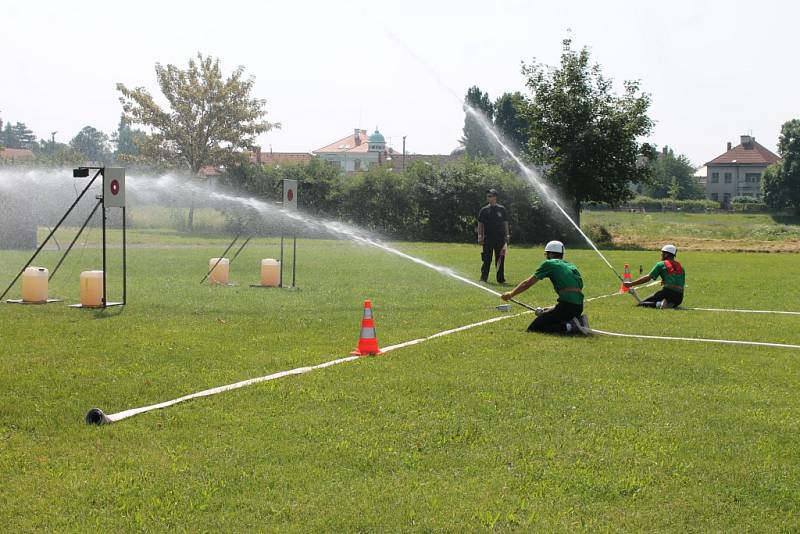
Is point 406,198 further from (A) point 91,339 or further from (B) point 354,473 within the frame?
(B) point 354,473

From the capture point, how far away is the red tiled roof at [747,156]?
12712cm

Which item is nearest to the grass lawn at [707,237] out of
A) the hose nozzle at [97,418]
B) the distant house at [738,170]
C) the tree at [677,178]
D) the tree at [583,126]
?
the tree at [583,126]

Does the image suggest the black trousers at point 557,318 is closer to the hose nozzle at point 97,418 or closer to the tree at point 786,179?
the hose nozzle at point 97,418

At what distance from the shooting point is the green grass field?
5.43m

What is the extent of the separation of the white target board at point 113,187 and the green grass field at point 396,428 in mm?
2315

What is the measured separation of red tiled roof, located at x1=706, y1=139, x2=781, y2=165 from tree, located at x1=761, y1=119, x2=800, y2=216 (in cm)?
3460

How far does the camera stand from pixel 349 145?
14350cm

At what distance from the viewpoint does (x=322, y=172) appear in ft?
175

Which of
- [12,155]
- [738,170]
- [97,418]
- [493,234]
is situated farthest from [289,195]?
[738,170]

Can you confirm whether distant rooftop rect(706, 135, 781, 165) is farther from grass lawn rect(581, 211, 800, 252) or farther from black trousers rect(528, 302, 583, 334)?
black trousers rect(528, 302, 583, 334)

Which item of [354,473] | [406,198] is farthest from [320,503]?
[406,198]

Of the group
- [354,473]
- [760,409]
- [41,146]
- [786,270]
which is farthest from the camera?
[41,146]

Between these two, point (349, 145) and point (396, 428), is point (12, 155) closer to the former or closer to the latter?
point (349, 145)

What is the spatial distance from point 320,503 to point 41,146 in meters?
191
